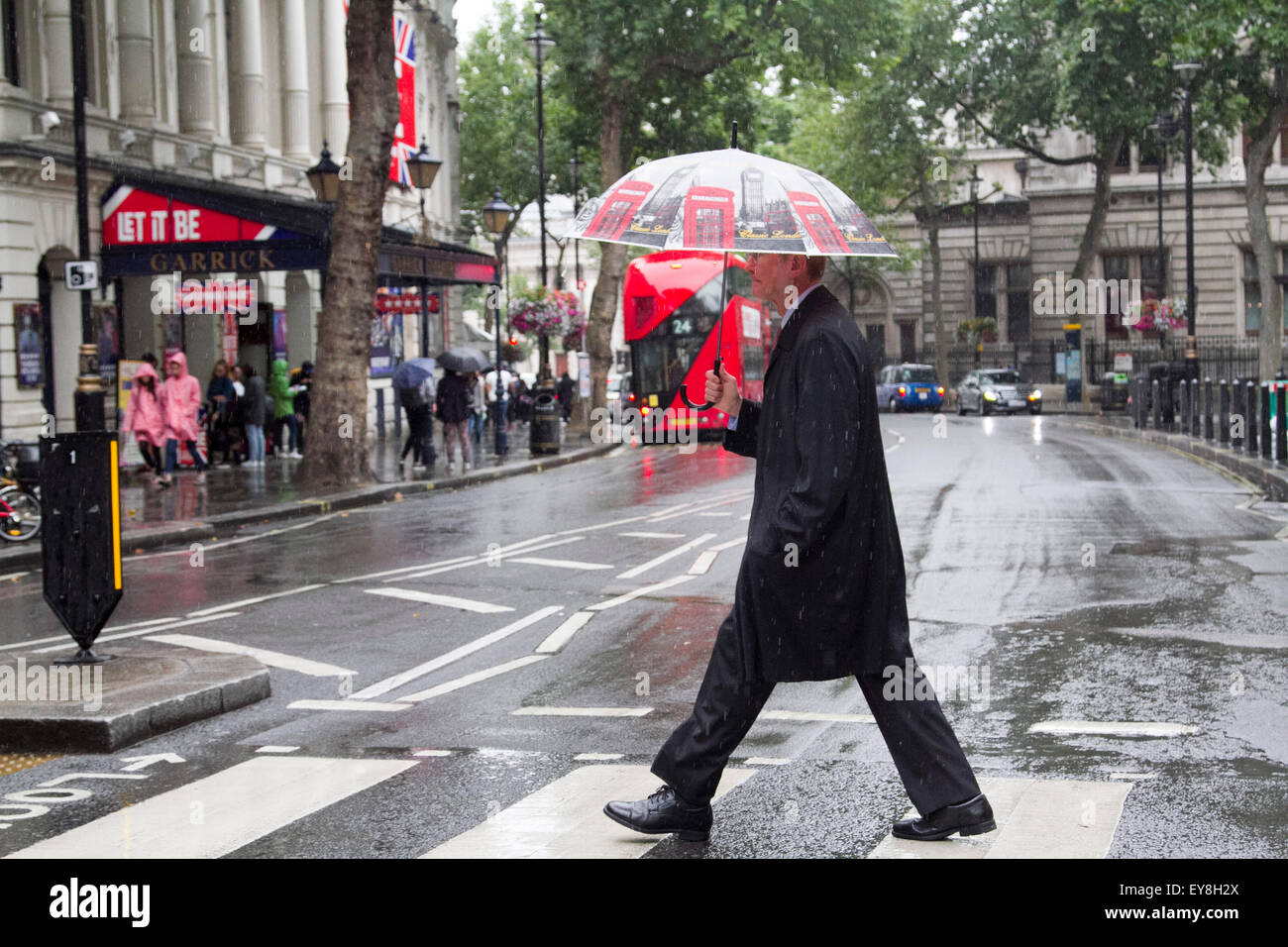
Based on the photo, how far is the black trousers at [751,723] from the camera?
16.6 ft

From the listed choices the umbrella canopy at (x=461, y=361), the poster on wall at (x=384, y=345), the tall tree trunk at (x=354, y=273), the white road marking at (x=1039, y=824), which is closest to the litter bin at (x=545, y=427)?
the umbrella canopy at (x=461, y=361)

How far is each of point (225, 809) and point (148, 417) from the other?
17380 mm

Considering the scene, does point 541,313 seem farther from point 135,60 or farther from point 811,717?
point 811,717

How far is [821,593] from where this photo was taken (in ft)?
16.2

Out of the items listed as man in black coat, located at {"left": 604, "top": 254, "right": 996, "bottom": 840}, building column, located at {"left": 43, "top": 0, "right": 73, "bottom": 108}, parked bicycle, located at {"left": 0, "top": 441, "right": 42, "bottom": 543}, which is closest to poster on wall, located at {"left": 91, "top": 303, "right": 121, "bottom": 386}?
building column, located at {"left": 43, "top": 0, "right": 73, "bottom": 108}

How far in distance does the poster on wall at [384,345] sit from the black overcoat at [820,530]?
3364 cm

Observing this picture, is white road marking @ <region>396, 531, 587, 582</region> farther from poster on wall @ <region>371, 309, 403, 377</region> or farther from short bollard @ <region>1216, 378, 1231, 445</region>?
poster on wall @ <region>371, 309, 403, 377</region>

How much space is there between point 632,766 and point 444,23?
147 feet

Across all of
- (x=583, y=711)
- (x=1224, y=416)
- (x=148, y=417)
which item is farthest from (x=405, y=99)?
(x=583, y=711)

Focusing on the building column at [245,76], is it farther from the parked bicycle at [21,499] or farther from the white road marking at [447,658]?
the white road marking at [447,658]

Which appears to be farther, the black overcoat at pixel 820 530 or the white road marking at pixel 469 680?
the white road marking at pixel 469 680

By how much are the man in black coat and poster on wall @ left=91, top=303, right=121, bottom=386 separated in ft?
72.7

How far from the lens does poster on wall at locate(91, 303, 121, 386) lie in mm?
25716

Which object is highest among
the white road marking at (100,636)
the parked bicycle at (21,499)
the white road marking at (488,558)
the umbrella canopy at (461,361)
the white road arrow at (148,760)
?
the umbrella canopy at (461,361)
